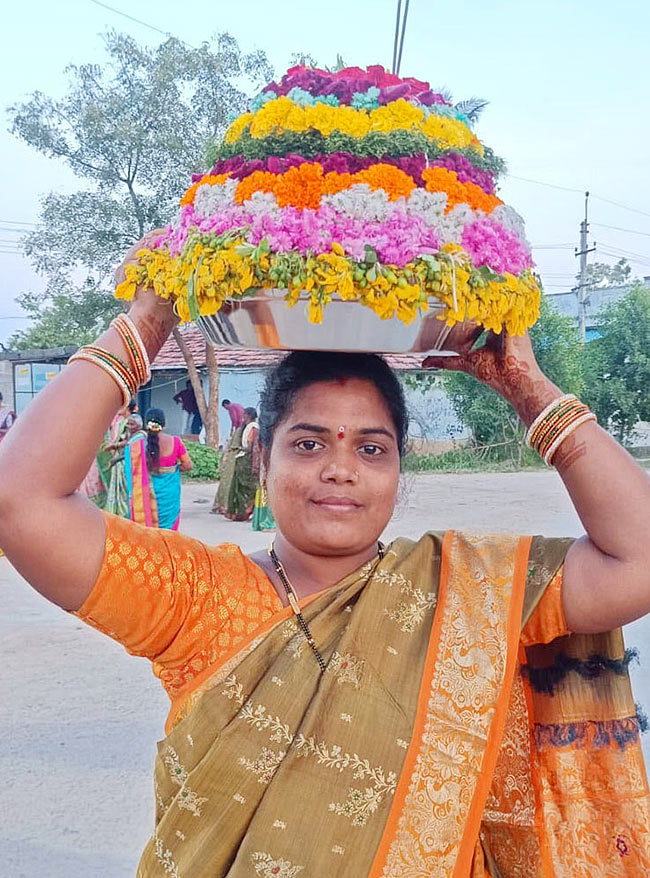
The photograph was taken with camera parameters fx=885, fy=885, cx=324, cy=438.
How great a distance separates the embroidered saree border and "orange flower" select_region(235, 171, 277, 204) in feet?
2.81

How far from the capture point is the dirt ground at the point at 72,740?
3600mm

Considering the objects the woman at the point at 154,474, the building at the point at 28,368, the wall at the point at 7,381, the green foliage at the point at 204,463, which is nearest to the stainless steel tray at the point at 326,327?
the woman at the point at 154,474

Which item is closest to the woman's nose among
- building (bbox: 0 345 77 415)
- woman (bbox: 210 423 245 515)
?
woman (bbox: 210 423 245 515)

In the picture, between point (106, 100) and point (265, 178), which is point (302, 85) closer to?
point (265, 178)

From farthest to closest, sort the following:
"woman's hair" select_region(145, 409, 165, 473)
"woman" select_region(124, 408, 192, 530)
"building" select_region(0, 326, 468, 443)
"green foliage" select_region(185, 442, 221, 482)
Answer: "building" select_region(0, 326, 468, 443) → "green foliage" select_region(185, 442, 221, 482) → "woman's hair" select_region(145, 409, 165, 473) → "woman" select_region(124, 408, 192, 530)

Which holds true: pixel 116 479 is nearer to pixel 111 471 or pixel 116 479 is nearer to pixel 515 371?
pixel 111 471

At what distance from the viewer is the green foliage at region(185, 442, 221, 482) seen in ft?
63.0

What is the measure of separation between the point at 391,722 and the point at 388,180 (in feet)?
3.28

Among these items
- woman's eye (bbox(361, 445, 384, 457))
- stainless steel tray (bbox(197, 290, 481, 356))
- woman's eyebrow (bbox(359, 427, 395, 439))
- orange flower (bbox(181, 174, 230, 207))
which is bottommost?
woman's eye (bbox(361, 445, 384, 457))

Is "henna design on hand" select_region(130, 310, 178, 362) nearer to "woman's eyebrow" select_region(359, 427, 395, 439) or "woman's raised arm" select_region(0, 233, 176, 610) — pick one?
"woman's raised arm" select_region(0, 233, 176, 610)

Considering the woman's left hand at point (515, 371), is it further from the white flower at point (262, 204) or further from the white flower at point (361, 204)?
the white flower at point (262, 204)

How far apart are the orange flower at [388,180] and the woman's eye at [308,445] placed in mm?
505

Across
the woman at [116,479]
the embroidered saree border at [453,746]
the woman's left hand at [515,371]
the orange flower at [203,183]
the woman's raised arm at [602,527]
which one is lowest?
the woman at [116,479]

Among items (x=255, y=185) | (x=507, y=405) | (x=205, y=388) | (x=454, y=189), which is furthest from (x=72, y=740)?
(x=205, y=388)
